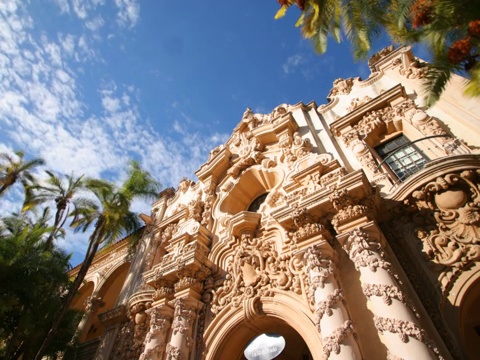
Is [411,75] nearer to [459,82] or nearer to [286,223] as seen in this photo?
[459,82]

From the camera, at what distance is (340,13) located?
835 centimetres

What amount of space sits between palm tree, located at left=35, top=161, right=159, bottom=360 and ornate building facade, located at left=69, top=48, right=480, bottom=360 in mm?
2095

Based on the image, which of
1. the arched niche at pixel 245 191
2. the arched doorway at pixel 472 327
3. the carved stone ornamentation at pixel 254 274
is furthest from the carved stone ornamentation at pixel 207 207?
the arched doorway at pixel 472 327

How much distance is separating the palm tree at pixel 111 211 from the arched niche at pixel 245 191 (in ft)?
18.9

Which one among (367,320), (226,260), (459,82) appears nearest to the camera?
(367,320)

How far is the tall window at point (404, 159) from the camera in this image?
8.34 meters

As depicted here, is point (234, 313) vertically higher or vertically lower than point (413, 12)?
lower

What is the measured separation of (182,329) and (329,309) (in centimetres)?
452

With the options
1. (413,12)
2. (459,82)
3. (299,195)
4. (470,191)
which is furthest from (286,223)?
(459,82)

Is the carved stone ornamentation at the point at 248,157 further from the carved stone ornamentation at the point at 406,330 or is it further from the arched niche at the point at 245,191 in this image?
the carved stone ornamentation at the point at 406,330

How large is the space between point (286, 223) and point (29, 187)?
50.0 feet

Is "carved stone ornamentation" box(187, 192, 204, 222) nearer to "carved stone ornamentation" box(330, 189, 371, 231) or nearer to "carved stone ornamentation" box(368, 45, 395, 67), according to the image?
"carved stone ornamentation" box(330, 189, 371, 231)

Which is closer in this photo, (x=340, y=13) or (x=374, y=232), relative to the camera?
(x=374, y=232)

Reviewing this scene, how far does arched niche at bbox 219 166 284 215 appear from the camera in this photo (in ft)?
41.1
